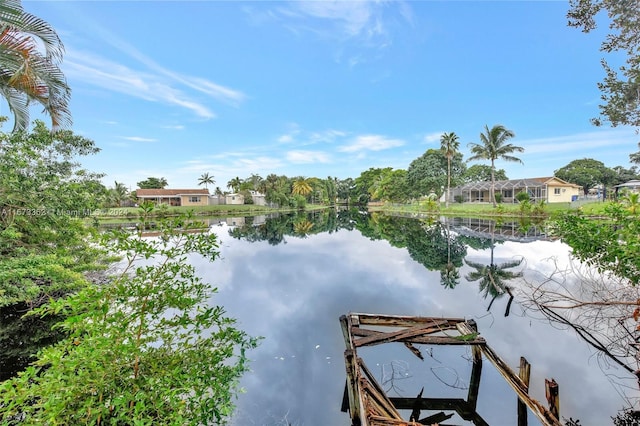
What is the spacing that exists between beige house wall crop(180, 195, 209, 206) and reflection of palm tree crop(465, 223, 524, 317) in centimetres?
4412

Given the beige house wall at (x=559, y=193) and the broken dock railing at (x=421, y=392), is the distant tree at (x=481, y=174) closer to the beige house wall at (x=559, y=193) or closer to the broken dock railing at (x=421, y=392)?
the beige house wall at (x=559, y=193)

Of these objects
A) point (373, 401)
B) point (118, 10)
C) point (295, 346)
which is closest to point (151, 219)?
point (373, 401)

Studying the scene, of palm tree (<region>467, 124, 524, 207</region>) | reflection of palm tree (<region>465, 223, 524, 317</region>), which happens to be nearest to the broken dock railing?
reflection of palm tree (<region>465, 223, 524, 317</region>)

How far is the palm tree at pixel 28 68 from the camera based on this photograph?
5.73 m

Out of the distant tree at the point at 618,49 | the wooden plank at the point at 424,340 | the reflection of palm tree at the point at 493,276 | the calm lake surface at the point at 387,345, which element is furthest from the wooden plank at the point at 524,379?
the distant tree at the point at 618,49

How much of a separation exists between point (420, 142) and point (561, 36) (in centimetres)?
4787

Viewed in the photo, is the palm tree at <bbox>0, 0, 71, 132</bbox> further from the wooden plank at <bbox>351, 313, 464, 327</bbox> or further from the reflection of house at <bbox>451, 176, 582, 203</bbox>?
the reflection of house at <bbox>451, 176, 582, 203</bbox>

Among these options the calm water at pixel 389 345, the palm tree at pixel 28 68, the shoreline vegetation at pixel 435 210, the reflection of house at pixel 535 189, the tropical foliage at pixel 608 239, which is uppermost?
the palm tree at pixel 28 68

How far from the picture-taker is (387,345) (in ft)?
22.5

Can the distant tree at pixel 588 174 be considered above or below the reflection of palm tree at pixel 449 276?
above

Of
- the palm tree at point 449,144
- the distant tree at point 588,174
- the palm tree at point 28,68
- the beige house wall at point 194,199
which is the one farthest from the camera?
the distant tree at point 588,174

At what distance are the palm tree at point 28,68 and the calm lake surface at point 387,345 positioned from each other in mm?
6988

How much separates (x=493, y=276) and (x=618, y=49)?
8254mm

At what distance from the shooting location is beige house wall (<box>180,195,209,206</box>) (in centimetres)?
4716
